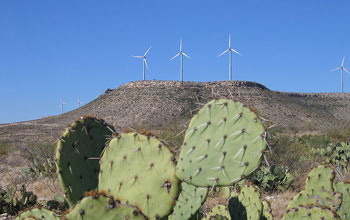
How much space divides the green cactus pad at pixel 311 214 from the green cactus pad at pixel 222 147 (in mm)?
942

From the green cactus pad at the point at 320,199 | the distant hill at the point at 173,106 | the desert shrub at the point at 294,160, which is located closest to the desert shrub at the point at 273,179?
the desert shrub at the point at 294,160

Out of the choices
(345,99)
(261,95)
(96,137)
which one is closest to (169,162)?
(96,137)

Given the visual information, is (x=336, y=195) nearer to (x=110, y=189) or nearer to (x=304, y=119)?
(x=110, y=189)

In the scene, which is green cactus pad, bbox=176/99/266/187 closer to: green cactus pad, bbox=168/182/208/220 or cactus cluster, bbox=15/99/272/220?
cactus cluster, bbox=15/99/272/220

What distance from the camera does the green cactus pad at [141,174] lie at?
2143 mm

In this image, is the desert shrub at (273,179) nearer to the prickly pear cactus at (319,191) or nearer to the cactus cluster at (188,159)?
the prickly pear cactus at (319,191)

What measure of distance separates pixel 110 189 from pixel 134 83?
6244 centimetres

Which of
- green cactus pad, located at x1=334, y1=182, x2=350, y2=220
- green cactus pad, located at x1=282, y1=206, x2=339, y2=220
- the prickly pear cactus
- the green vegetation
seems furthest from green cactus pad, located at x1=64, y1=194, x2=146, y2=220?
green cactus pad, located at x1=334, y1=182, x2=350, y2=220

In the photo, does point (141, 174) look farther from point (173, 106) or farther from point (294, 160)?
point (173, 106)

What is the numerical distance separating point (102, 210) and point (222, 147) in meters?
0.78

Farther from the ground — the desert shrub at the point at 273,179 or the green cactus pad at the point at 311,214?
the green cactus pad at the point at 311,214

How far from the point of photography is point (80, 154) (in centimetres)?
266

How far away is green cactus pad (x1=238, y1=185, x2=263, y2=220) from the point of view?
333 centimetres

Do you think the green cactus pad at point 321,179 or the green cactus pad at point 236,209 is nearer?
the green cactus pad at point 236,209
